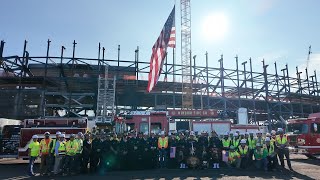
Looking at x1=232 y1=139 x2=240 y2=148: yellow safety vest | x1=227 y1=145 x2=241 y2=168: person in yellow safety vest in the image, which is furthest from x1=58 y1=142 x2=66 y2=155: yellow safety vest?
x1=232 y1=139 x2=240 y2=148: yellow safety vest

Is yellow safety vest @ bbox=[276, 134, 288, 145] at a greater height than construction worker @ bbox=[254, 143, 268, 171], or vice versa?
yellow safety vest @ bbox=[276, 134, 288, 145]

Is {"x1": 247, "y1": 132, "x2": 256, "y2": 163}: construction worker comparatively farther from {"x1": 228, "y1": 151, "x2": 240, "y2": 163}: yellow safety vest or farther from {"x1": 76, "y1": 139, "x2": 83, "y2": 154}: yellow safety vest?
{"x1": 76, "y1": 139, "x2": 83, "y2": 154}: yellow safety vest

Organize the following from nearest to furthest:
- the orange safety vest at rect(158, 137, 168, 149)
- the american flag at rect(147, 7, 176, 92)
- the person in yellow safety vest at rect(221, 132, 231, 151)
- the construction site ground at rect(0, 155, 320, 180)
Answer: the construction site ground at rect(0, 155, 320, 180), the orange safety vest at rect(158, 137, 168, 149), the person in yellow safety vest at rect(221, 132, 231, 151), the american flag at rect(147, 7, 176, 92)

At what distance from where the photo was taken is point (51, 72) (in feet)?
136

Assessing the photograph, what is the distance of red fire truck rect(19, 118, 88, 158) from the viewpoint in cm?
1491

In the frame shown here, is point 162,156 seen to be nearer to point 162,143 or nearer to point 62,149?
point 162,143

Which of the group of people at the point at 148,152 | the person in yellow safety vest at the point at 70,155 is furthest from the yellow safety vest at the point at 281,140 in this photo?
the person in yellow safety vest at the point at 70,155

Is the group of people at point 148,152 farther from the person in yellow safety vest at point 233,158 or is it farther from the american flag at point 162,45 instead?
the american flag at point 162,45

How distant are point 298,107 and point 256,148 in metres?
50.3

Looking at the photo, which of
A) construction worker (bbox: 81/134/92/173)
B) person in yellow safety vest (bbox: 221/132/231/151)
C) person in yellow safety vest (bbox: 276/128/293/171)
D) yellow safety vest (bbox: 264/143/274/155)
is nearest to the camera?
construction worker (bbox: 81/134/92/173)

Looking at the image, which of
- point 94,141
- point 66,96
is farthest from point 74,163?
point 66,96

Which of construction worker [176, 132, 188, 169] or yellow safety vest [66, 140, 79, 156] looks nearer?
yellow safety vest [66, 140, 79, 156]

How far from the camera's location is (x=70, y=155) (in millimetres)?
12227

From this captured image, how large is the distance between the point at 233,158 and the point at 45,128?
10246 millimetres
